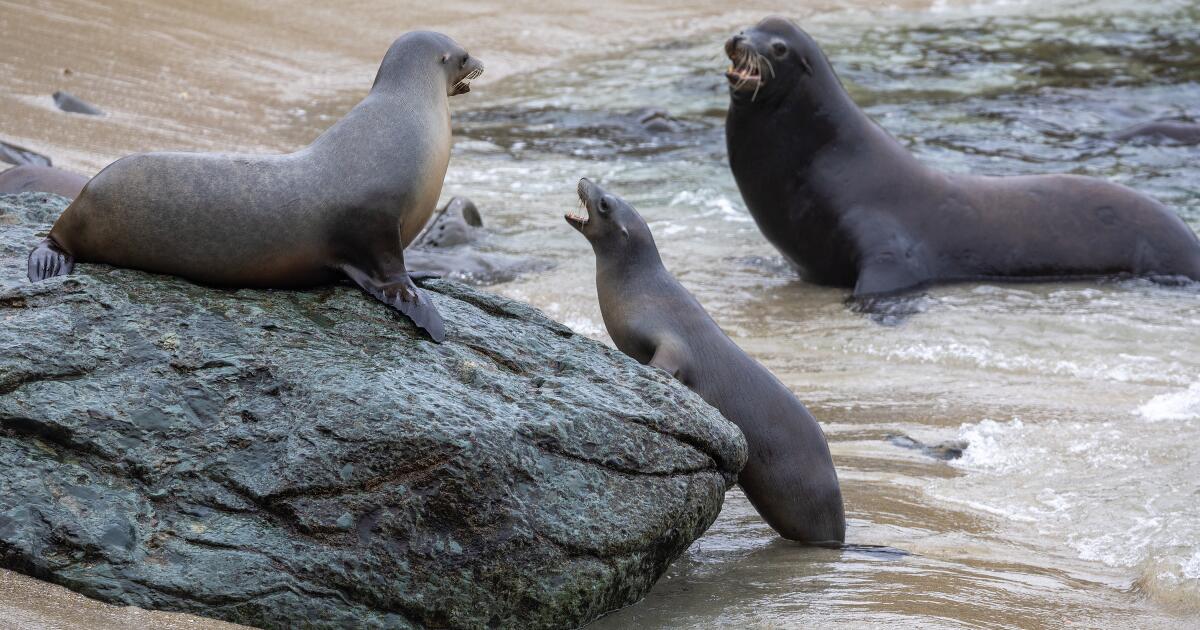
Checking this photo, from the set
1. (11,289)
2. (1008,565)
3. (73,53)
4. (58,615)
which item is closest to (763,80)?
(1008,565)

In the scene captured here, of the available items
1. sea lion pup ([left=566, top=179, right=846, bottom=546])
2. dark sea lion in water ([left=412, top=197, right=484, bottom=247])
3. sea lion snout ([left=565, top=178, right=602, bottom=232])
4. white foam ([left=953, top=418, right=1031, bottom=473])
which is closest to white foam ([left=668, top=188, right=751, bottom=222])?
dark sea lion in water ([left=412, top=197, right=484, bottom=247])

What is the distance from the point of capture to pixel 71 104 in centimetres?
1022

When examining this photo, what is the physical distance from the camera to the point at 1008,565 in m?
4.00

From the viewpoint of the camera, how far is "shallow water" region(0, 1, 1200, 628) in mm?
3846

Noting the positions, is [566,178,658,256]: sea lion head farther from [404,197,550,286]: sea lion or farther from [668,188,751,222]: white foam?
[668,188,751,222]: white foam

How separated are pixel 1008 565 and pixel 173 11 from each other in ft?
41.2

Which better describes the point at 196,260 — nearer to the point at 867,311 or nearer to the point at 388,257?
the point at 388,257

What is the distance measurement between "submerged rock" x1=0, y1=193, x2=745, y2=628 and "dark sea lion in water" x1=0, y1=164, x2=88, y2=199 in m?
3.22

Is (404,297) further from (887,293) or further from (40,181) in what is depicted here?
(887,293)

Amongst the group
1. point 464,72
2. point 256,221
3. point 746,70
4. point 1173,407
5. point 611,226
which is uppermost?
point 464,72

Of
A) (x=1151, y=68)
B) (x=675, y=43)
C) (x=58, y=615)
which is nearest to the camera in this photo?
(x=58, y=615)

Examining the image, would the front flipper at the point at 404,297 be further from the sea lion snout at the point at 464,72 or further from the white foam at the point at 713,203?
the white foam at the point at 713,203

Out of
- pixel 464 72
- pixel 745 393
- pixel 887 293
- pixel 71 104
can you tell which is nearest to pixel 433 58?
pixel 464 72

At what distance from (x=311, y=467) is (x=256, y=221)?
895 mm
